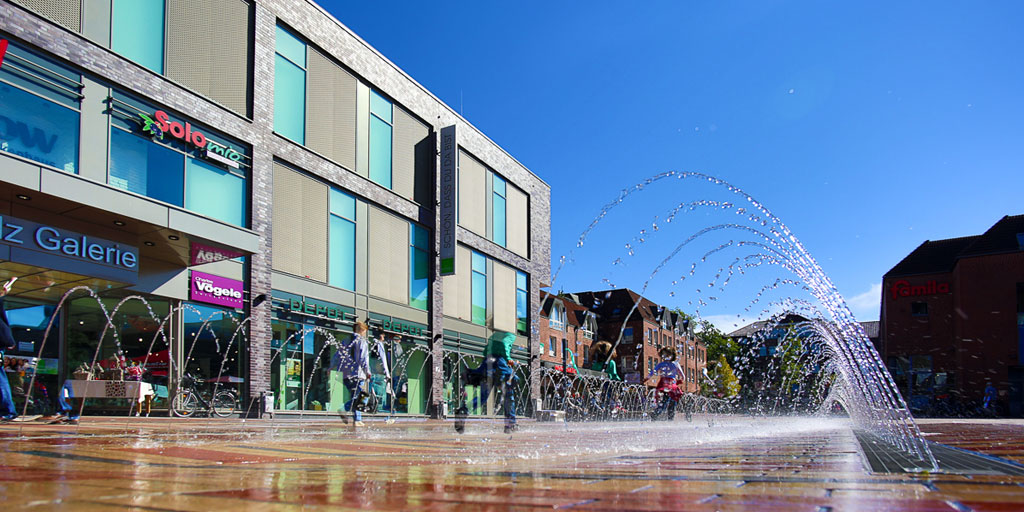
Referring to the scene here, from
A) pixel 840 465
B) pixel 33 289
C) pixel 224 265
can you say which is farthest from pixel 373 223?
pixel 840 465

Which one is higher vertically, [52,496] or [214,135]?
[214,135]

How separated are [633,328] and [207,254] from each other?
236 feet

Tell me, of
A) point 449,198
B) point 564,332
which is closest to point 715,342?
point 564,332

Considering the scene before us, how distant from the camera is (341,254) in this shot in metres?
22.2

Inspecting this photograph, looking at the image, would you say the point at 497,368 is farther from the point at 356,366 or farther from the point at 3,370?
the point at 3,370

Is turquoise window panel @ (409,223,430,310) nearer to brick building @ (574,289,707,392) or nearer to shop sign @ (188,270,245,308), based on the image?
shop sign @ (188,270,245,308)

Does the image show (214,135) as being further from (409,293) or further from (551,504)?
(551,504)

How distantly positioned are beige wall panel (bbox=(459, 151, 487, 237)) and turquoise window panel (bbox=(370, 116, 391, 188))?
436 centimetres

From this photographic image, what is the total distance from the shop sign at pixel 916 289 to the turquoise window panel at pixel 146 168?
191 ft

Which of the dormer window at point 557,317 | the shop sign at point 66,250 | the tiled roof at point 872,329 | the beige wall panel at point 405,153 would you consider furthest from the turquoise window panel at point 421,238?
the tiled roof at point 872,329

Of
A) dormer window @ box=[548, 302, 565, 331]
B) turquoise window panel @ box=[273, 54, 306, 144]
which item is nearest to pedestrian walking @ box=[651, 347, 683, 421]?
turquoise window panel @ box=[273, 54, 306, 144]

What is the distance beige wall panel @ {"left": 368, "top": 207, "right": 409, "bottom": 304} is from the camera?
78.3 ft

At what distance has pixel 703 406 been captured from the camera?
2707 inches

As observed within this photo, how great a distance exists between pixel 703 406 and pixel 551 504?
69516 mm
